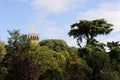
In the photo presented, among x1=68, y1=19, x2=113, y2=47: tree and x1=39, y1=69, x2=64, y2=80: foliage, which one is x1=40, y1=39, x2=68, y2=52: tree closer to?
x1=68, y1=19, x2=113, y2=47: tree

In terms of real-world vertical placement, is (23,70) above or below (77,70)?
above

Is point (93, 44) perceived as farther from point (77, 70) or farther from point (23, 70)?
point (23, 70)

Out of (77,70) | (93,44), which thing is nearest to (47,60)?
(93,44)

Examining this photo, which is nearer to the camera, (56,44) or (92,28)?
(92,28)

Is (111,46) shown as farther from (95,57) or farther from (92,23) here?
(95,57)

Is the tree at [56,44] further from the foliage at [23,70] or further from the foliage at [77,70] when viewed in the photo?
the foliage at [23,70]

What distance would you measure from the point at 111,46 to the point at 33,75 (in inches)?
1184

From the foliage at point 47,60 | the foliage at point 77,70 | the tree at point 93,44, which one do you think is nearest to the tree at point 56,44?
the foliage at point 47,60

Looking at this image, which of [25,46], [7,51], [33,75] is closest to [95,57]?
[25,46]

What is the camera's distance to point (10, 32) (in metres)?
54.2

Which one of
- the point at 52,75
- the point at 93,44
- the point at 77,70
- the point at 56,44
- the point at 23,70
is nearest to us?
the point at 52,75

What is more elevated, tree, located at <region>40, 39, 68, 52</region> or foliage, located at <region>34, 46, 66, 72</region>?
tree, located at <region>40, 39, 68, 52</region>

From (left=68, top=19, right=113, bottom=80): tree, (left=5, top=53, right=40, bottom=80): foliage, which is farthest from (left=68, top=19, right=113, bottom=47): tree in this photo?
(left=5, top=53, right=40, bottom=80): foliage

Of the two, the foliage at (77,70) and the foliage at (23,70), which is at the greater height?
the foliage at (23,70)
